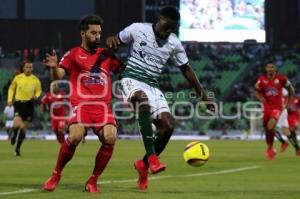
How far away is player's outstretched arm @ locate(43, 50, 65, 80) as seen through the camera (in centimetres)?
959

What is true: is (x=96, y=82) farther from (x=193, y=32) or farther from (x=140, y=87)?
(x=193, y=32)

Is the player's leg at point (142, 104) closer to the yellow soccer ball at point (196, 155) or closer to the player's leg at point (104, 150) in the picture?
the player's leg at point (104, 150)

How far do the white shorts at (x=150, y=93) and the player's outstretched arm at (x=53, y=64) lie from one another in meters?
0.86

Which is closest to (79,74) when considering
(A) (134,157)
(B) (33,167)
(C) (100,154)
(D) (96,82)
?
(D) (96,82)

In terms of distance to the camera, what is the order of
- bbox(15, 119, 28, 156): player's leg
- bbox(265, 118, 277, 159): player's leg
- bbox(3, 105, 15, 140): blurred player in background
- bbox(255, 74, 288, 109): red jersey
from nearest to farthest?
bbox(265, 118, 277, 159): player's leg → bbox(15, 119, 28, 156): player's leg → bbox(255, 74, 288, 109): red jersey → bbox(3, 105, 15, 140): blurred player in background

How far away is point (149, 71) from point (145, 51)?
0.25 meters

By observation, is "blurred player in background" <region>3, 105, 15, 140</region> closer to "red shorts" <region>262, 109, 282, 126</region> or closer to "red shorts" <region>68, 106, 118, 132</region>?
"red shorts" <region>262, 109, 282, 126</region>

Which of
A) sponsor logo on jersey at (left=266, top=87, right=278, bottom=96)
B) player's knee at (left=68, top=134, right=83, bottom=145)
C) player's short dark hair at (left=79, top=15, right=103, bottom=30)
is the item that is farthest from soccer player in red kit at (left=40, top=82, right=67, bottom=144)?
player's knee at (left=68, top=134, right=83, bottom=145)

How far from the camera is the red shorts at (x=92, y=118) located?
1004 centimetres

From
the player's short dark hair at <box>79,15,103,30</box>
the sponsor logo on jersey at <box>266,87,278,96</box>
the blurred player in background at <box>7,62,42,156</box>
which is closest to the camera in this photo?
the player's short dark hair at <box>79,15,103,30</box>

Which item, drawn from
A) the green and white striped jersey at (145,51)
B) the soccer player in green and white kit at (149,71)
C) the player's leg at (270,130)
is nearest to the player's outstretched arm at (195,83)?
the soccer player in green and white kit at (149,71)

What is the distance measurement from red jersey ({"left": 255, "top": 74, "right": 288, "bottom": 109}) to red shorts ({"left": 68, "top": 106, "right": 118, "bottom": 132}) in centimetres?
1113

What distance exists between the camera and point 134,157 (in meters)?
19.8

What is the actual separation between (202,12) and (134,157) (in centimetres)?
2343
